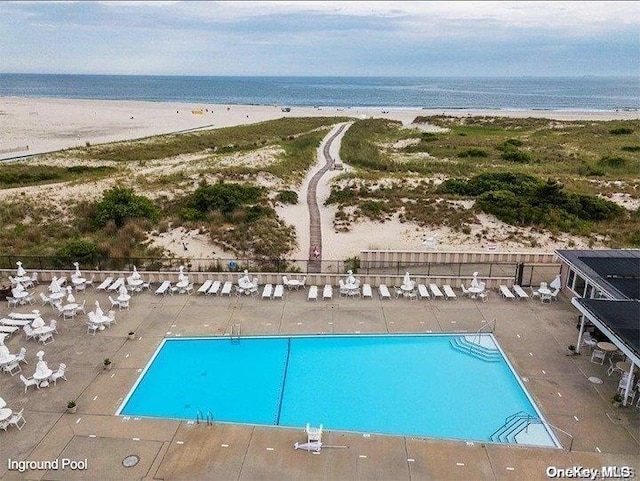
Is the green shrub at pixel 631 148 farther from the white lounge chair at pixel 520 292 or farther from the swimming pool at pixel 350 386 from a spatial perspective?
the swimming pool at pixel 350 386

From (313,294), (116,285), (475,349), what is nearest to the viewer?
(475,349)

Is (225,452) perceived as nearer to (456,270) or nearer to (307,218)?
(456,270)

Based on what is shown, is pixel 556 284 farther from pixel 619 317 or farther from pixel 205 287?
pixel 205 287

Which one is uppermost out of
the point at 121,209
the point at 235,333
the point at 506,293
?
the point at 121,209

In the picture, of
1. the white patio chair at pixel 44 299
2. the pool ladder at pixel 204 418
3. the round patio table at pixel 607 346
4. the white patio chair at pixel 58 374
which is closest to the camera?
the pool ladder at pixel 204 418

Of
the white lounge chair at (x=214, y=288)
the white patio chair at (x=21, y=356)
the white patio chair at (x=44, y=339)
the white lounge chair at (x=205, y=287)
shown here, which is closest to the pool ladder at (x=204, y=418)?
the white patio chair at (x=21, y=356)

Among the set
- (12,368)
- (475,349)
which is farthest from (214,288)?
(475,349)

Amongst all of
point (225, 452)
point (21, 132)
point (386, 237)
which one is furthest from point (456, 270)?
point (21, 132)

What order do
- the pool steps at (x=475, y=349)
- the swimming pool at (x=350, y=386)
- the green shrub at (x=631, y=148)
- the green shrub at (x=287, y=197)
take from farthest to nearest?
the green shrub at (x=631, y=148)
the green shrub at (x=287, y=197)
the pool steps at (x=475, y=349)
the swimming pool at (x=350, y=386)
